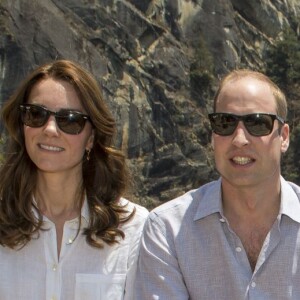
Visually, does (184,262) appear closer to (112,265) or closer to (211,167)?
(112,265)

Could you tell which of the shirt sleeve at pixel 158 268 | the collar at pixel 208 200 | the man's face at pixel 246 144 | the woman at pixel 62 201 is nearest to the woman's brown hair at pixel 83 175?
the woman at pixel 62 201

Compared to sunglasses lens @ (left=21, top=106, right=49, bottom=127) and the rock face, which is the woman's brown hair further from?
the rock face

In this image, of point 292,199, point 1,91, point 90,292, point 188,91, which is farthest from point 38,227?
point 188,91

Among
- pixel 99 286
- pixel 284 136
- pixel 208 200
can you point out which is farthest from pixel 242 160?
pixel 99 286

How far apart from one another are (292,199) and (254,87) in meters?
0.69

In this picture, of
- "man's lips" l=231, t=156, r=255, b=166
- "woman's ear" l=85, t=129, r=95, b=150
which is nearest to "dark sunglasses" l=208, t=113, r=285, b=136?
"man's lips" l=231, t=156, r=255, b=166

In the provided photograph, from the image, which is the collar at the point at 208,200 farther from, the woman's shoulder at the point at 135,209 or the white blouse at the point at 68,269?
the white blouse at the point at 68,269

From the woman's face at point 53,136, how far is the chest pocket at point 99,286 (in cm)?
67

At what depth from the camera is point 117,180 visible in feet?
16.3

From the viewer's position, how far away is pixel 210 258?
4477mm

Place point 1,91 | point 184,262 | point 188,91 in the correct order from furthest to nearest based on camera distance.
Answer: point 188,91 < point 1,91 < point 184,262

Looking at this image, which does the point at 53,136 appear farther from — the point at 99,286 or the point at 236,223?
the point at 236,223

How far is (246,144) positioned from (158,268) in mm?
872

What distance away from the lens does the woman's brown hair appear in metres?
4.64
